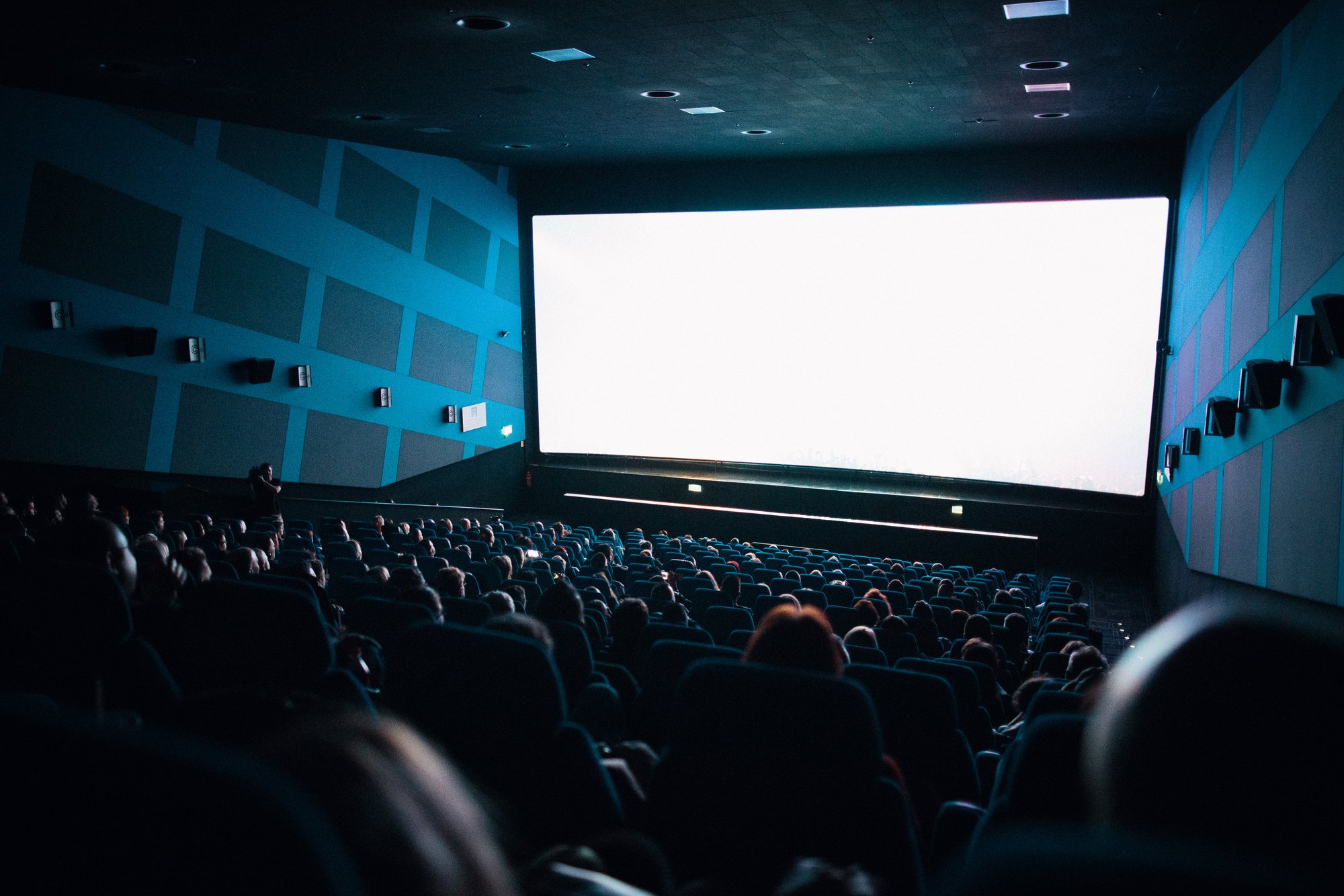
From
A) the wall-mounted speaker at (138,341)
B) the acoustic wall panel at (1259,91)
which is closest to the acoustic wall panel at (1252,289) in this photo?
the acoustic wall panel at (1259,91)

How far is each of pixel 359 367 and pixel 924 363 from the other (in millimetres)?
11144

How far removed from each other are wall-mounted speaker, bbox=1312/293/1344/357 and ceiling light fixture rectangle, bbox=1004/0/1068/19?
495 cm

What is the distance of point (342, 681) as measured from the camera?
2.80 meters

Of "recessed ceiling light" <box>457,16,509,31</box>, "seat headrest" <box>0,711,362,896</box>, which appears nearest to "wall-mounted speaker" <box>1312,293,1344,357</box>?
"seat headrest" <box>0,711,362,896</box>

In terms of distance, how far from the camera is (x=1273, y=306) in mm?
7754

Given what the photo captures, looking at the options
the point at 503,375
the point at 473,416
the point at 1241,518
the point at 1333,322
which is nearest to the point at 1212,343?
the point at 1241,518

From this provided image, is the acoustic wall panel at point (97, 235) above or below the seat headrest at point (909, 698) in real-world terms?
above

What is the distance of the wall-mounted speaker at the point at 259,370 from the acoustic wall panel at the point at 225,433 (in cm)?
31

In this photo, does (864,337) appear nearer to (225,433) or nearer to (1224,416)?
(1224,416)

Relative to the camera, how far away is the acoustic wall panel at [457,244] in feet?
64.4

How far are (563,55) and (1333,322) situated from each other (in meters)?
8.86

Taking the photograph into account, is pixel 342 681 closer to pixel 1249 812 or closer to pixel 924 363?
pixel 1249 812

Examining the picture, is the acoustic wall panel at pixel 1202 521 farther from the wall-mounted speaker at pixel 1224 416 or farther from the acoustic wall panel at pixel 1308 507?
the acoustic wall panel at pixel 1308 507

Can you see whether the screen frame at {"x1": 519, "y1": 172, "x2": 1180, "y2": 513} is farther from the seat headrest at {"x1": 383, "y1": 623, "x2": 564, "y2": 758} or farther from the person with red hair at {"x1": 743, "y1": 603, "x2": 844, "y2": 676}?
the seat headrest at {"x1": 383, "y1": 623, "x2": 564, "y2": 758}
